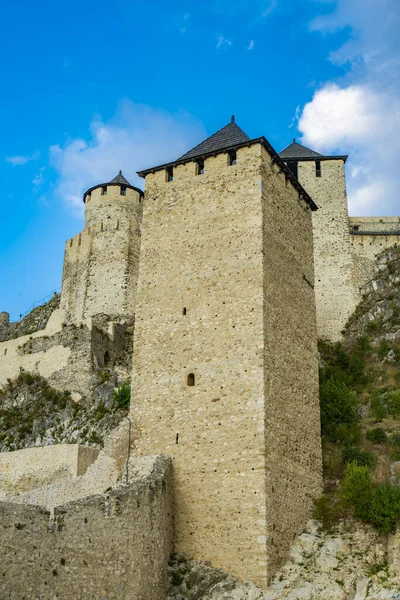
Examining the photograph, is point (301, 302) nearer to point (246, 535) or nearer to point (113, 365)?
point (246, 535)

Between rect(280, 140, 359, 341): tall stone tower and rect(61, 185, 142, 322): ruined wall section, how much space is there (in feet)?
27.4

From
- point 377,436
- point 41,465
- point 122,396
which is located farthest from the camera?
point 122,396

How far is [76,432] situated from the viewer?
77.9ft

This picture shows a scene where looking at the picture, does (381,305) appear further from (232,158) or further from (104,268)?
(232,158)

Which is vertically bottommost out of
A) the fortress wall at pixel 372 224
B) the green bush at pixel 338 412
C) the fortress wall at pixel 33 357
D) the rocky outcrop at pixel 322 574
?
the rocky outcrop at pixel 322 574

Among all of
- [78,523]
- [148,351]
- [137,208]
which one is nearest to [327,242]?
[137,208]

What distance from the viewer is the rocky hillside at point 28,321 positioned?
38031 millimetres

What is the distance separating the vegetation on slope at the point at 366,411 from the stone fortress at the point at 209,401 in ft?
3.72

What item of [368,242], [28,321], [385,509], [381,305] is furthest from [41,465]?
[368,242]

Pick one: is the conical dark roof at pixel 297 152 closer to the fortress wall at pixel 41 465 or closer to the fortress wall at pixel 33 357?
the fortress wall at pixel 33 357

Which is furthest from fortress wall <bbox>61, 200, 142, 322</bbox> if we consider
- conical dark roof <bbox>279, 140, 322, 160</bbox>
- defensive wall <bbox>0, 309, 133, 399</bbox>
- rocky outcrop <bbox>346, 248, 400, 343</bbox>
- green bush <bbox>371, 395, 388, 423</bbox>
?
green bush <bbox>371, 395, 388, 423</bbox>

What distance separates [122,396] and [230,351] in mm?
7337

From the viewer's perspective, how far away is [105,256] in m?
32.1

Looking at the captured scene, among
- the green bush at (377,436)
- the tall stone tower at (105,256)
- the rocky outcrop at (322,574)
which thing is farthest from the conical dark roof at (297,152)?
the rocky outcrop at (322,574)
